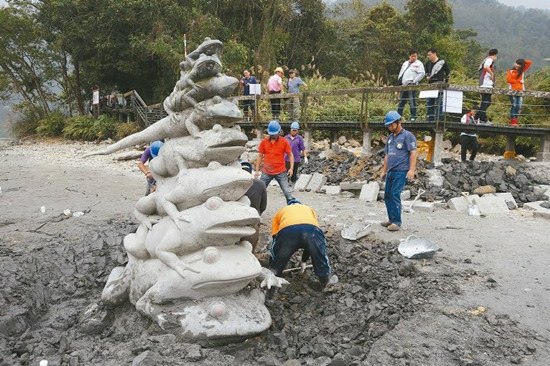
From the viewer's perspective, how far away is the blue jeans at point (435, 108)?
1076 cm

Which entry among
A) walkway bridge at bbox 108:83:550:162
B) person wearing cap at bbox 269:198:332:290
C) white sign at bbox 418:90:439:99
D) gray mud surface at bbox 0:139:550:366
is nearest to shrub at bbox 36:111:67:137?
walkway bridge at bbox 108:83:550:162

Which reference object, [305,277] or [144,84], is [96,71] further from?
[305,277]

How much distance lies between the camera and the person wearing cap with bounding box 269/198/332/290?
5.20 meters

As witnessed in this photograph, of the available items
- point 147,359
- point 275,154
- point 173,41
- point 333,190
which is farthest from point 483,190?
point 173,41

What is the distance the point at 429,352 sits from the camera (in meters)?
3.85

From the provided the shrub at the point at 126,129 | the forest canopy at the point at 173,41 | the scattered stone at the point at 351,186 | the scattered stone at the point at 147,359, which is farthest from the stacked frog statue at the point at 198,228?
the shrub at the point at 126,129

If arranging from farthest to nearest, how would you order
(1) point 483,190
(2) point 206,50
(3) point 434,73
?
1. (3) point 434,73
2. (1) point 483,190
3. (2) point 206,50

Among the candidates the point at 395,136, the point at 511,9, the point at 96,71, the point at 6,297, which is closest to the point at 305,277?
the point at 395,136

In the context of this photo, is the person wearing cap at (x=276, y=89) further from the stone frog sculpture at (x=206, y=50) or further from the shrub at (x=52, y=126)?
the shrub at (x=52, y=126)

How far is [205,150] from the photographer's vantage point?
454 cm

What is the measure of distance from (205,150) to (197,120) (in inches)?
16.3

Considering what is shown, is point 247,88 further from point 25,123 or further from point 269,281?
point 25,123

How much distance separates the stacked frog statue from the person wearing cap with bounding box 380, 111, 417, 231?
306 centimetres

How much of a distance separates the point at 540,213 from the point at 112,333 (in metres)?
7.50
